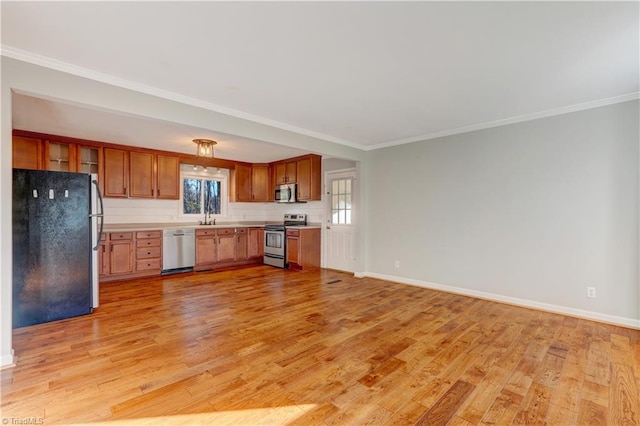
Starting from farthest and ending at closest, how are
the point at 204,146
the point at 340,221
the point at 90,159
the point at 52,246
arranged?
the point at 340,221, the point at 90,159, the point at 204,146, the point at 52,246

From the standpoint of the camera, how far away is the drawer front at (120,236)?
201 inches

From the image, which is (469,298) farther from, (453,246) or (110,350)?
(110,350)

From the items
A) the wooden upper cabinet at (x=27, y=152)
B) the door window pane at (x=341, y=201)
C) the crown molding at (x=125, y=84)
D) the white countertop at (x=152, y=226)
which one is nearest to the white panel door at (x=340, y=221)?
the door window pane at (x=341, y=201)

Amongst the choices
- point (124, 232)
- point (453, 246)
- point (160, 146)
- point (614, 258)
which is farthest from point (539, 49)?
point (124, 232)

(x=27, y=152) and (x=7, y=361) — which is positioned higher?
(x=27, y=152)

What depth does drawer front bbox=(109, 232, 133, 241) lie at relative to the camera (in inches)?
201

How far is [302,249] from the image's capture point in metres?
6.23

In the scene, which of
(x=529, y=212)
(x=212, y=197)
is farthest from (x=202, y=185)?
(x=529, y=212)

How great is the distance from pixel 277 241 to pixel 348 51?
4.76 metres

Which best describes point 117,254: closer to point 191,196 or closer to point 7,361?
point 191,196

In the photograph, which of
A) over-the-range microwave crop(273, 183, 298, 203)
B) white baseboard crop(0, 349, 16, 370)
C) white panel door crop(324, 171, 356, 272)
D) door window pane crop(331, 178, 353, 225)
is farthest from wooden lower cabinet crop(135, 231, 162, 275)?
door window pane crop(331, 178, 353, 225)

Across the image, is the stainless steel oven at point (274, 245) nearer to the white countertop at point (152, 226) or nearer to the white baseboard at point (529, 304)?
the white countertop at point (152, 226)

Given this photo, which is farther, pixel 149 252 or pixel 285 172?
pixel 285 172

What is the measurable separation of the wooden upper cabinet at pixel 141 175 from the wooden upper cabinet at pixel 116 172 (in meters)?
0.08
